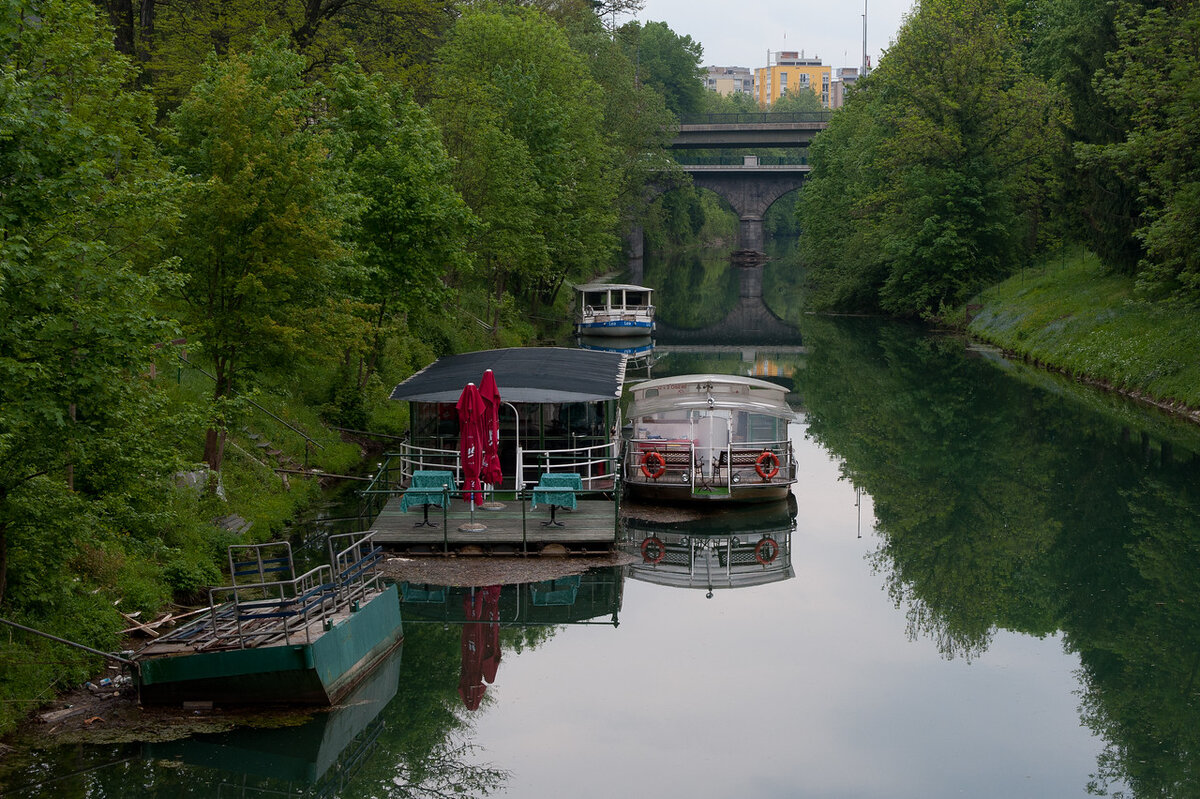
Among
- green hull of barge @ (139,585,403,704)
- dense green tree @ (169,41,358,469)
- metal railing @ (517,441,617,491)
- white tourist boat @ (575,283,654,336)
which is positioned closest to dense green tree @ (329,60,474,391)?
dense green tree @ (169,41,358,469)

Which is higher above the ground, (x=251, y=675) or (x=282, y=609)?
(x=282, y=609)

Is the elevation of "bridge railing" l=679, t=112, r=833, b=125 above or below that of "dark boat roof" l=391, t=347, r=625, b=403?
above

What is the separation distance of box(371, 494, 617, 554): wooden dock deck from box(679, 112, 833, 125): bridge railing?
8922cm

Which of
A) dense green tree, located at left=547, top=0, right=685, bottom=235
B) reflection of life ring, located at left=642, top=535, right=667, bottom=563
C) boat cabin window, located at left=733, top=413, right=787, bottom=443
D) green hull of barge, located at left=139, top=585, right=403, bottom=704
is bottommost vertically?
reflection of life ring, located at left=642, top=535, right=667, bottom=563

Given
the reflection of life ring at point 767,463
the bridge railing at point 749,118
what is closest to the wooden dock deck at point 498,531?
the reflection of life ring at point 767,463

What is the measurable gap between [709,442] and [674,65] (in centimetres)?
10573

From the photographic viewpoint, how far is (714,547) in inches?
930

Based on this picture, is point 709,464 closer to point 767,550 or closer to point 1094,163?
point 767,550

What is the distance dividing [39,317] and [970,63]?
52.3 m

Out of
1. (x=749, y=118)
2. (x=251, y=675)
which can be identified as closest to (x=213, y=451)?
(x=251, y=675)

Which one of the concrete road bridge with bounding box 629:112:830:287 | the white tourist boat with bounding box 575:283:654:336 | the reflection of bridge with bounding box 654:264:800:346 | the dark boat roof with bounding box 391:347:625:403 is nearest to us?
the dark boat roof with bounding box 391:347:625:403

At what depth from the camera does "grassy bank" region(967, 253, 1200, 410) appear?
37781mm

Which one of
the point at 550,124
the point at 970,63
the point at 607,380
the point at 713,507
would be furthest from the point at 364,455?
the point at 970,63

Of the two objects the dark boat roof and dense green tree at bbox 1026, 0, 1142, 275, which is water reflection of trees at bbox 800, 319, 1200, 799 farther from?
the dark boat roof
